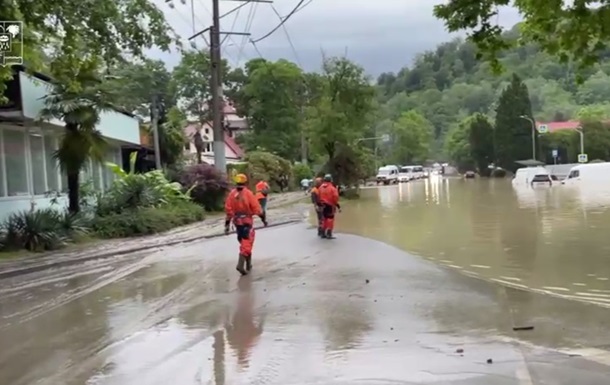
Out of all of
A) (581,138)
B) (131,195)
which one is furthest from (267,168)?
(581,138)

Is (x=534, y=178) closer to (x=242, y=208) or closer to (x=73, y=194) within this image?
(x=73, y=194)

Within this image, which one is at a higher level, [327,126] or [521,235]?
[327,126]

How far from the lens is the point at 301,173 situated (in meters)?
69.2

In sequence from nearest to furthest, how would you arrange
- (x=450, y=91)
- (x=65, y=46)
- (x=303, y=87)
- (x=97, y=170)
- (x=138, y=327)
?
(x=138, y=327)
(x=65, y=46)
(x=97, y=170)
(x=303, y=87)
(x=450, y=91)

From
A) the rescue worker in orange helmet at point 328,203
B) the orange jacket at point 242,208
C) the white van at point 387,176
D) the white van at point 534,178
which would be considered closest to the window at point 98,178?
the rescue worker in orange helmet at point 328,203

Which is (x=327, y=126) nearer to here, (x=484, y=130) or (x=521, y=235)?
(x=521, y=235)

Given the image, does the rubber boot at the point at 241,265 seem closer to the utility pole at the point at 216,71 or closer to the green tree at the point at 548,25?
the green tree at the point at 548,25

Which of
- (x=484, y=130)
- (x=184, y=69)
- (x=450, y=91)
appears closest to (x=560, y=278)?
(x=184, y=69)

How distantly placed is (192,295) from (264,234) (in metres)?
11.1

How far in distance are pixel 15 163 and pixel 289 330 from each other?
16.3 metres

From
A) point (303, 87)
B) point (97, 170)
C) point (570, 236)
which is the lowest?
point (570, 236)

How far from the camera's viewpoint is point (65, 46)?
16.5 meters

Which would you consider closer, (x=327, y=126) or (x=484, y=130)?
(x=327, y=126)

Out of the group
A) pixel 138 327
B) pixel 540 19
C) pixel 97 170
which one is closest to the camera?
pixel 138 327
